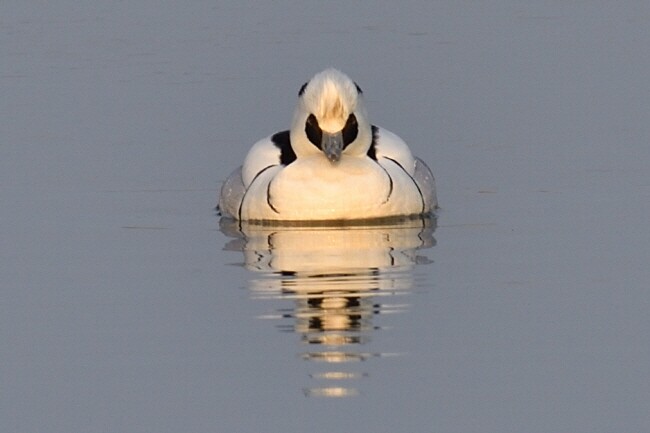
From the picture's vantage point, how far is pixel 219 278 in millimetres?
18422

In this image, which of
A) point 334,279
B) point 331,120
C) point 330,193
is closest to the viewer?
point 334,279

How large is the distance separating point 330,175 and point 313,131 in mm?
462

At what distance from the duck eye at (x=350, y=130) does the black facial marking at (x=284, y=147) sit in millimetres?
708

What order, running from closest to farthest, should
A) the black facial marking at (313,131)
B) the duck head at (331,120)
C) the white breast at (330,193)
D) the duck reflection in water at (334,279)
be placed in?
the duck reflection in water at (334,279) < the duck head at (331,120) < the white breast at (330,193) < the black facial marking at (313,131)

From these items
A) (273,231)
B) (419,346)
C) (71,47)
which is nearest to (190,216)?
(273,231)

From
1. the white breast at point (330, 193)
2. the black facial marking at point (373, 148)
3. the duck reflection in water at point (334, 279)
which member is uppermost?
the black facial marking at point (373, 148)

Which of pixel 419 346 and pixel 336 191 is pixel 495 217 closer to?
pixel 336 191

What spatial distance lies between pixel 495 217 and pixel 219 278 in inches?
145

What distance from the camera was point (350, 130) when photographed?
69.9 ft

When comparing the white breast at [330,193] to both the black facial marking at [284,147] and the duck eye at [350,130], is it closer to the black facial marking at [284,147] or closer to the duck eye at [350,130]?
the duck eye at [350,130]

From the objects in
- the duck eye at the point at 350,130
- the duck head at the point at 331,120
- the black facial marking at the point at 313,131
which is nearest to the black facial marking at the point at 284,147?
the duck head at the point at 331,120

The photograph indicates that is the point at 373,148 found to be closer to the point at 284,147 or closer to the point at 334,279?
the point at 284,147

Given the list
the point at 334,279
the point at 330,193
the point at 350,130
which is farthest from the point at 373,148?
the point at 334,279

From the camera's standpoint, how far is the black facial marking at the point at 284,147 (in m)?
21.8
